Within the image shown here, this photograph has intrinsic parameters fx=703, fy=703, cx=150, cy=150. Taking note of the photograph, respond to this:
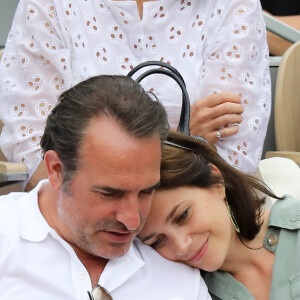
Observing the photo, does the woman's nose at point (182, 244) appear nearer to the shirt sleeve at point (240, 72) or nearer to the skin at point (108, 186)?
the skin at point (108, 186)

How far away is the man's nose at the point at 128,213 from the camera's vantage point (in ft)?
4.44

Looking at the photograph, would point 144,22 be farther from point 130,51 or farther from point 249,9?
point 249,9

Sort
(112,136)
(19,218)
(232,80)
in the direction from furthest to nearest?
1. (232,80)
2. (19,218)
3. (112,136)

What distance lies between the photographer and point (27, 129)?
6.39 ft

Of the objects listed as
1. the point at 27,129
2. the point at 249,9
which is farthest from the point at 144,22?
the point at 27,129

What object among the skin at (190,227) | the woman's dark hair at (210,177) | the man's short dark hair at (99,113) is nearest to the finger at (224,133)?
the woman's dark hair at (210,177)

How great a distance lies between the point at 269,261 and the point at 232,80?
51 cm

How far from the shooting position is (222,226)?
1.62m

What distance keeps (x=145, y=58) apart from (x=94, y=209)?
2.42ft

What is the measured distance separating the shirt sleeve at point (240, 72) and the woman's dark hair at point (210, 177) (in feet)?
0.41

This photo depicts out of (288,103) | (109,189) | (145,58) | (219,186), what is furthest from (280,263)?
(288,103)

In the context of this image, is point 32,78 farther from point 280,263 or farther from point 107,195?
point 280,263

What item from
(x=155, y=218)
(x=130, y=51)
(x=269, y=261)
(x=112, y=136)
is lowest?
(x=269, y=261)

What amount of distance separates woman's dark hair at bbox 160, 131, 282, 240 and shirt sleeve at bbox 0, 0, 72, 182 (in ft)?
1.55
